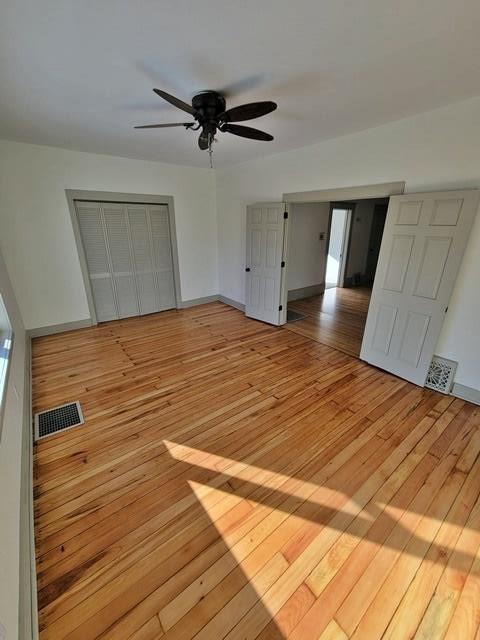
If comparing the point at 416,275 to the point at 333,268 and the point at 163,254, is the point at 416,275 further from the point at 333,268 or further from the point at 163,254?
the point at 333,268

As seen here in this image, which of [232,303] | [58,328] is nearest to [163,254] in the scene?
[232,303]

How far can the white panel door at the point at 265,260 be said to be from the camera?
4.20 m

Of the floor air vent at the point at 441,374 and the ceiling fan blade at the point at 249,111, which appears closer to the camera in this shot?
Result: the ceiling fan blade at the point at 249,111

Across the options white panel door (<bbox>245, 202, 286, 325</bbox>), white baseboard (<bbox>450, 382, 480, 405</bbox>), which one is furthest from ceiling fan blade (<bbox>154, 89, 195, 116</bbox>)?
white baseboard (<bbox>450, 382, 480, 405</bbox>)

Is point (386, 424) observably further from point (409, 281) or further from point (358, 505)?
point (409, 281)

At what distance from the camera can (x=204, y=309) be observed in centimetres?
562

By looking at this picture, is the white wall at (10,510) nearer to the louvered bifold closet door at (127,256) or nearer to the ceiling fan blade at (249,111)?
the ceiling fan blade at (249,111)

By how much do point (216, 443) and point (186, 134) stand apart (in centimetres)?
346

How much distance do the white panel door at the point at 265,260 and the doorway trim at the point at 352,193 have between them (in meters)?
0.27

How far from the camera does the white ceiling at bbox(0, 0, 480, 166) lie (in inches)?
53.5

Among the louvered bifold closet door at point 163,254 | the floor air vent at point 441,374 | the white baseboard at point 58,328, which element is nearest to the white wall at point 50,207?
the white baseboard at point 58,328

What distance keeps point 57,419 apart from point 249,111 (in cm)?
311

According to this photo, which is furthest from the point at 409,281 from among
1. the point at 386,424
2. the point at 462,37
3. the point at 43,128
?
the point at 43,128

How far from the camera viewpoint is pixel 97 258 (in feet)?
14.7
